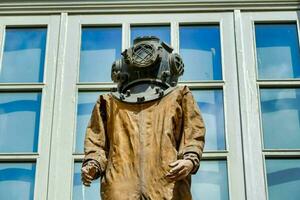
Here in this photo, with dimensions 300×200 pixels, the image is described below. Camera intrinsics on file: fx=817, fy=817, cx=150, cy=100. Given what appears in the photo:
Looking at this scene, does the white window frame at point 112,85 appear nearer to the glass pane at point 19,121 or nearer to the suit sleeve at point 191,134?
the glass pane at point 19,121

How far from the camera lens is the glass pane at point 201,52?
1096 centimetres

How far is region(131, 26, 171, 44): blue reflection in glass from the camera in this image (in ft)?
37.2

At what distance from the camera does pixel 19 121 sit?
10602 millimetres

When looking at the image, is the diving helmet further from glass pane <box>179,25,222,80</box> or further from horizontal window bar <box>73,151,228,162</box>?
glass pane <box>179,25,222,80</box>

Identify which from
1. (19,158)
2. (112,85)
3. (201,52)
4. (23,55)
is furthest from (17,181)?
(201,52)

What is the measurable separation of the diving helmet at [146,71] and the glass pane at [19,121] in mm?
4355

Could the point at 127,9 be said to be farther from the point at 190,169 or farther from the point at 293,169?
the point at 190,169

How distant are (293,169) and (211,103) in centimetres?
141

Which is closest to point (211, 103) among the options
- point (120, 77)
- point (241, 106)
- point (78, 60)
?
point (241, 106)

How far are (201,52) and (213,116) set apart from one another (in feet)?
3.46

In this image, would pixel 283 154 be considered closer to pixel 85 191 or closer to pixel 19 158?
pixel 85 191

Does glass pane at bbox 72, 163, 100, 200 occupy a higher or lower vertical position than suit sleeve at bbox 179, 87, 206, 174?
higher

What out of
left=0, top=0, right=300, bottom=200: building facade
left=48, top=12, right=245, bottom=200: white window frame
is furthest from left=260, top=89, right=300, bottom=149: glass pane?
left=48, top=12, right=245, bottom=200: white window frame

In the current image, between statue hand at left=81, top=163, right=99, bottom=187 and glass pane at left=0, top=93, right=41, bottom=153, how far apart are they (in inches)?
185
